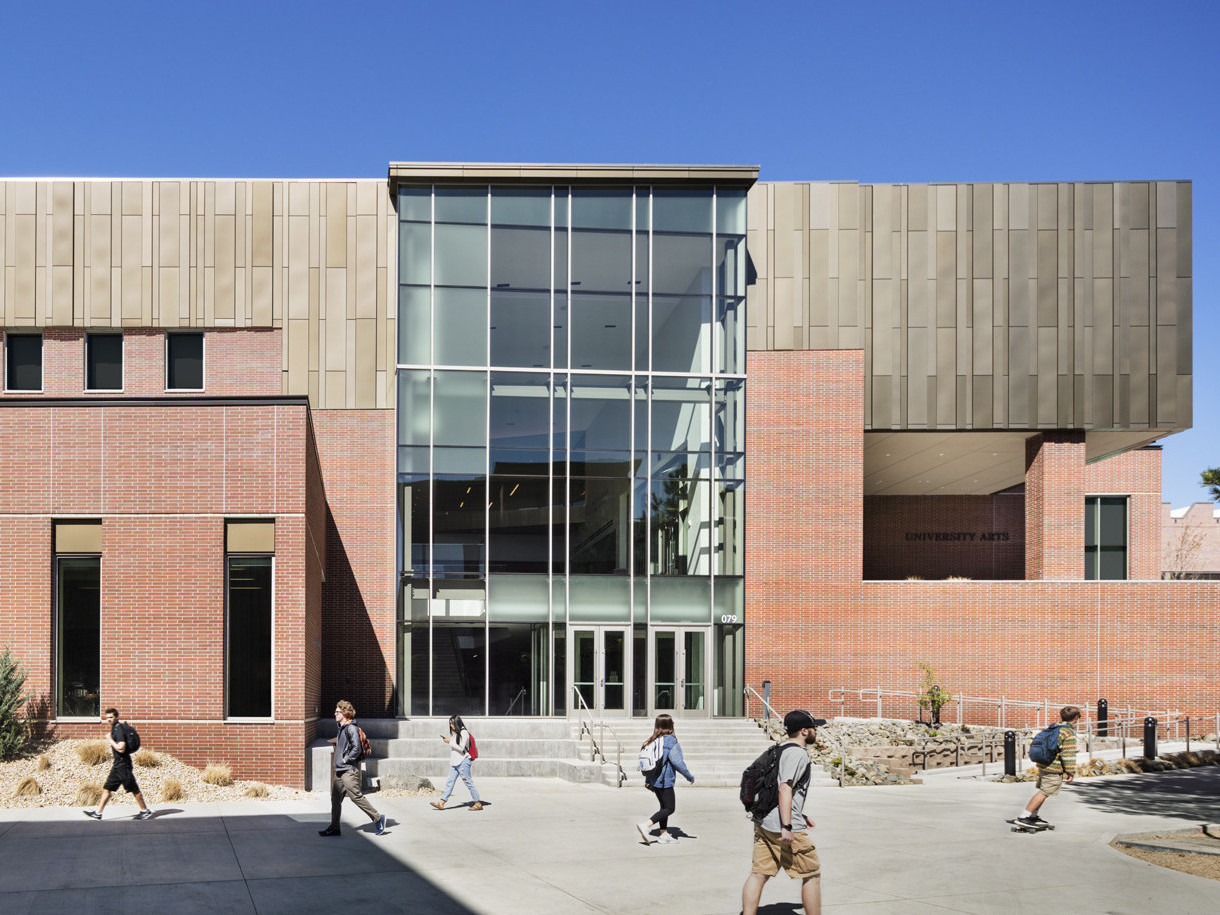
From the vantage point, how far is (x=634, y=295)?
33.5m

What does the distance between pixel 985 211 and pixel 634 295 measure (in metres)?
10.6

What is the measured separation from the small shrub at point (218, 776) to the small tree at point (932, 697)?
18.9m

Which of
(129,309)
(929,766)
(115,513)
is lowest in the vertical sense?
(929,766)

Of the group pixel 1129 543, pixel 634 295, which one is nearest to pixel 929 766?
pixel 634 295

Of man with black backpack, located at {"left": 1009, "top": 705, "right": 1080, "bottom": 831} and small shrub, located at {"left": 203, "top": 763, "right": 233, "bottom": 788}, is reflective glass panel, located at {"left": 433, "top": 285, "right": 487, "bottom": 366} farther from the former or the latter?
man with black backpack, located at {"left": 1009, "top": 705, "right": 1080, "bottom": 831}

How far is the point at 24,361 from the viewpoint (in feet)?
110

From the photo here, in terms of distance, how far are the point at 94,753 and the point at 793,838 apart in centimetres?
1428

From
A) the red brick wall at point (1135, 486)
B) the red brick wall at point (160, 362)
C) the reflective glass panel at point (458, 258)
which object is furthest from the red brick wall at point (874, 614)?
the red brick wall at point (1135, 486)

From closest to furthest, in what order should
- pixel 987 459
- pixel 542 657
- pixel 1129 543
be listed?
pixel 542 657 < pixel 987 459 < pixel 1129 543

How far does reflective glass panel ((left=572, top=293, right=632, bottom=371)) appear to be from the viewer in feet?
109

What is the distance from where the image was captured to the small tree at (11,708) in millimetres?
20219

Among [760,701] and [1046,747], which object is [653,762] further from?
[760,701]

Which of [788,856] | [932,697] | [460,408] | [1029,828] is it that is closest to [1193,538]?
[932,697]

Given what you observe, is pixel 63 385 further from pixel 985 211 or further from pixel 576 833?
pixel 985 211
